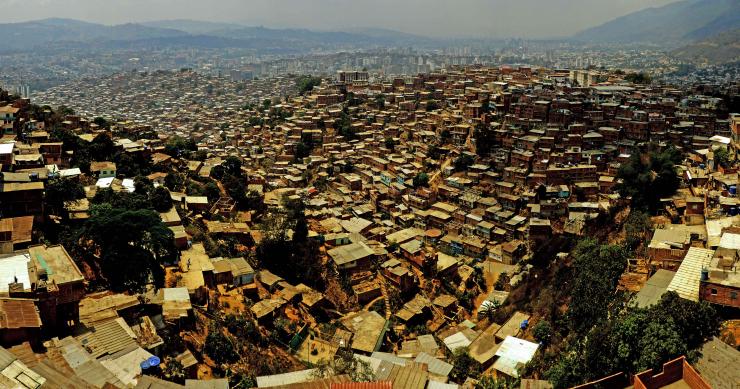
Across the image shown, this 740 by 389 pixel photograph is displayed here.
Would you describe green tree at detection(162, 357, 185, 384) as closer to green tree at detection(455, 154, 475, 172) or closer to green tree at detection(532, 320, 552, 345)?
green tree at detection(532, 320, 552, 345)

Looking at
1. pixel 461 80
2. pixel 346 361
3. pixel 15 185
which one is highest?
pixel 461 80

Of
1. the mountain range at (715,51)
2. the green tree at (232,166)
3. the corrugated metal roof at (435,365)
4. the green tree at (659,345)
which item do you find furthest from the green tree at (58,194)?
the mountain range at (715,51)

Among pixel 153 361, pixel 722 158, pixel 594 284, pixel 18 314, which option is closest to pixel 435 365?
pixel 594 284

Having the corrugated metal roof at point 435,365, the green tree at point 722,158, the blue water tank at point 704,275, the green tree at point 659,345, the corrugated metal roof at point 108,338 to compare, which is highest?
the green tree at point 722,158

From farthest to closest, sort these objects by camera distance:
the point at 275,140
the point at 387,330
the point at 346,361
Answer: the point at 275,140 < the point at 387,330 < the point at 346,361

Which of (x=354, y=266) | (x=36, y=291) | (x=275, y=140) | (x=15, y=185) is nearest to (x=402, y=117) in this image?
(x=275, y=140)

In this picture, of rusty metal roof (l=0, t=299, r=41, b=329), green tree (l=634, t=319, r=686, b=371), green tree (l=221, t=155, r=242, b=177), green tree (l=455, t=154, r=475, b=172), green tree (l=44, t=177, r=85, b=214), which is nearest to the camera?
rusty metal roof (l=0, t=299, r=41, b=329)

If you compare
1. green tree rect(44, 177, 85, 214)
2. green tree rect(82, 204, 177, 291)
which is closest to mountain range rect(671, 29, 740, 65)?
green tree rect(82, 204, 177, 291)

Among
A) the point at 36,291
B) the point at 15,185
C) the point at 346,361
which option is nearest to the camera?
the point at 36,291

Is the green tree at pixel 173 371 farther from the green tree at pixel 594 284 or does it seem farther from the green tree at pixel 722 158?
the green tree at pixel 722 158

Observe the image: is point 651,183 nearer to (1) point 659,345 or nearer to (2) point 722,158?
(2) point 722,158

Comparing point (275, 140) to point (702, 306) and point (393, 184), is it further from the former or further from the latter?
point (702, 306)
